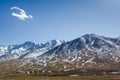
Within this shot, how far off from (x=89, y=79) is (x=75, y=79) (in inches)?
457

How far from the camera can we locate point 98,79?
186 m

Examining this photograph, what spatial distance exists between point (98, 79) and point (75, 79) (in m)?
18.9

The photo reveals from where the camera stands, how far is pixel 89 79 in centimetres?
18912

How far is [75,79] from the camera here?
193500 millimetres

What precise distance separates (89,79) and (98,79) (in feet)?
24.1
